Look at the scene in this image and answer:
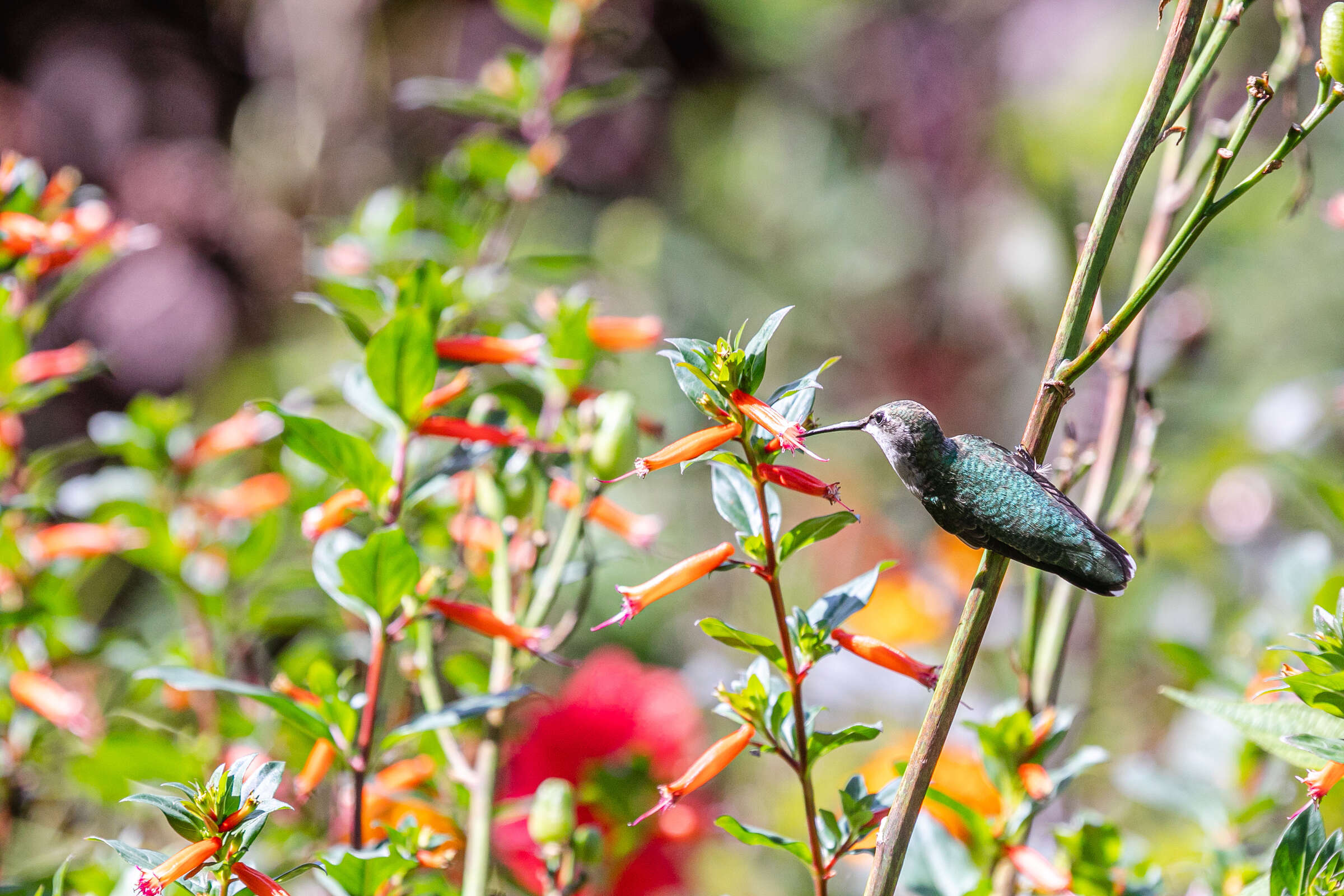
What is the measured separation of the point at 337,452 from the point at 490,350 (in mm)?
82

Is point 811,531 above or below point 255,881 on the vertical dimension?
above

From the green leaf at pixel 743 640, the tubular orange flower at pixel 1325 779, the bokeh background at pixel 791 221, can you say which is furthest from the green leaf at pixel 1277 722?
the bokeh background at pixel 791 221

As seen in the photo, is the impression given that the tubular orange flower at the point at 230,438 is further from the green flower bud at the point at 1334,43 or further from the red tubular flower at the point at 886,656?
the green flower bud at the point at 1334,43

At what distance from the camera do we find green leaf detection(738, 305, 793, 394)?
25 centimetres

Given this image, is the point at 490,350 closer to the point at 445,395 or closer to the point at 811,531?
the point at 445,395

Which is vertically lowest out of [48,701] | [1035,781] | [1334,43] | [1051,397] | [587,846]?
[48,701]

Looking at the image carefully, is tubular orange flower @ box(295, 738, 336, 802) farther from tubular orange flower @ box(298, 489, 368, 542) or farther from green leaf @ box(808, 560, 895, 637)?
green leaf @ box(808, 560, 895, 637)

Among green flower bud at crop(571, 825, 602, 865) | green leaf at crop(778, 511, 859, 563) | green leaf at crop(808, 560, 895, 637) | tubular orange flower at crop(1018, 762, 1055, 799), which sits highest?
green leaf at crop(778, 511, 859, 563)

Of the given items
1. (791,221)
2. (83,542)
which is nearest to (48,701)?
(83,542)

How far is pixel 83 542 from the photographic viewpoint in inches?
19.7

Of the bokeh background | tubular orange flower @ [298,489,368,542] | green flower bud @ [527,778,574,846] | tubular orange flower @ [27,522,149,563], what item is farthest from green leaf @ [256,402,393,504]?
the bokeh background

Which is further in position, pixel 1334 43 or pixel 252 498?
pixel 252 498

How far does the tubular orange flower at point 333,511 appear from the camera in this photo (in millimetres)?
372

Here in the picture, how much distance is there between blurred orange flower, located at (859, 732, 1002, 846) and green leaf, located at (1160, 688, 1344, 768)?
11 centimetres
